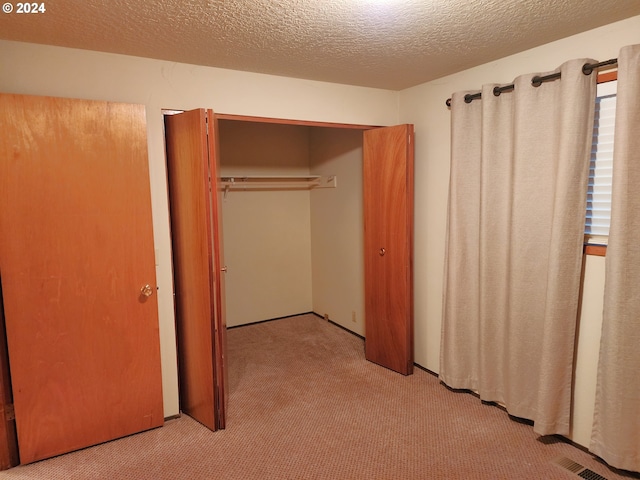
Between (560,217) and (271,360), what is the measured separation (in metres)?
2.59

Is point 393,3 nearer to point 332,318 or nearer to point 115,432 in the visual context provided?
point 115,432

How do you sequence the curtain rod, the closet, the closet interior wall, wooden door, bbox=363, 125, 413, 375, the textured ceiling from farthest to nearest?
the closet interior wall
the closet
wooden door, bbox=363, 125, 413, 375
the curtain rod
the textured ceiling

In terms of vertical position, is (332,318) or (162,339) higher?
(162,339)

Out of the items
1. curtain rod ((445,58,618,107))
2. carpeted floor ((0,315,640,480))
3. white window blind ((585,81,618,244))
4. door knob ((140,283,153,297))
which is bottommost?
carpeted floor ((0,315,640,480))

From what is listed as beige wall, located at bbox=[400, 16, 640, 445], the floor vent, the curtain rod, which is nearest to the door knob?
beige wall, located at bbox=[400, 16, 640, 445]

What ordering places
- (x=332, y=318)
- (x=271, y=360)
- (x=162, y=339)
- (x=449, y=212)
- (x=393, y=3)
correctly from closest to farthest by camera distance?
(x=393, y=3)
(x=162, y=339)
(x=449, y=212)
(x=271, y=360)
(x=332, y=318)

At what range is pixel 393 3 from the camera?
177 centimetres

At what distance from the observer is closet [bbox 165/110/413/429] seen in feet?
10.7

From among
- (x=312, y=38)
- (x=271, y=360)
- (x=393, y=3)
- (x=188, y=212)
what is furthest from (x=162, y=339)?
(x=393, y=3)

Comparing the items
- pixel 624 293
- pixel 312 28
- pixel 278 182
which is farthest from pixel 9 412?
pixel 624 293

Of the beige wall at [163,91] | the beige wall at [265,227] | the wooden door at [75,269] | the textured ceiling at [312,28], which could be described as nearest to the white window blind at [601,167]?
the textured ceiling at [312,28]

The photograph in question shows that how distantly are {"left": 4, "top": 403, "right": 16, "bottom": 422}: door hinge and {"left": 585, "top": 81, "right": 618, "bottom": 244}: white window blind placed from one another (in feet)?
10.9

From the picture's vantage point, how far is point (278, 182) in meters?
4.68

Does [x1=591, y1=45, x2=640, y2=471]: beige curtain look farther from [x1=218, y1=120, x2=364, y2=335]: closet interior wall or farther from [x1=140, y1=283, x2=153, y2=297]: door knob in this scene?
[x1=140, y1=283, x2=153, y2=297]: door knob
